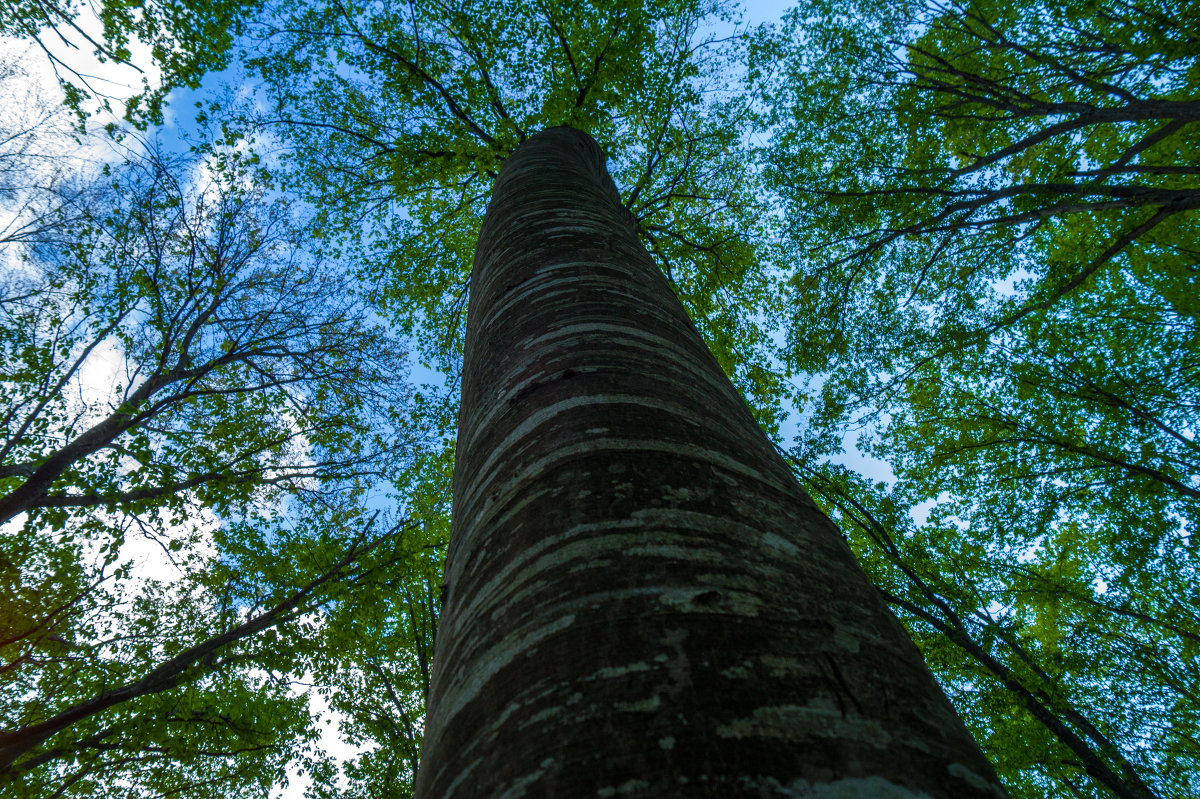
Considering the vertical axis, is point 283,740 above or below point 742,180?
below

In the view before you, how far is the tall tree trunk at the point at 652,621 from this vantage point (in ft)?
1.93

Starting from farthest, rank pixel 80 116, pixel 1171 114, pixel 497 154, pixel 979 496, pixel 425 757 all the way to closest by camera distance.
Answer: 1. pixel 979 496
2. pixel 497 154
3. pixel 80 116
4. pixel 1171 114
5. pixel 425 757

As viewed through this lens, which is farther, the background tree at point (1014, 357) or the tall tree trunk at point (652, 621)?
the background tree at point (1014, 357)

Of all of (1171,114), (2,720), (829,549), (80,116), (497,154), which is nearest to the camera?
(829,549)

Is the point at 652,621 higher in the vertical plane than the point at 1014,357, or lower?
lower

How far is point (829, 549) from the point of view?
105cm

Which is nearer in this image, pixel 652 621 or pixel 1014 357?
pixel 652 621

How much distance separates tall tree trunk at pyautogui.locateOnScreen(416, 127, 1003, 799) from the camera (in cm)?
59

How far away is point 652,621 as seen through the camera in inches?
29.2

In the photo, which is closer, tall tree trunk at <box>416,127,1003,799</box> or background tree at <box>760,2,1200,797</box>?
tall tree trunk at <box>416,127,1003,799</box>

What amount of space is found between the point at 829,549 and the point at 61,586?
34.4 feet

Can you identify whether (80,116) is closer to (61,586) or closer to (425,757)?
(61,586)

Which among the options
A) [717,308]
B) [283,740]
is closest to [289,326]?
[283,740]

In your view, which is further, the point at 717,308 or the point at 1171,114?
the point at 717,308
